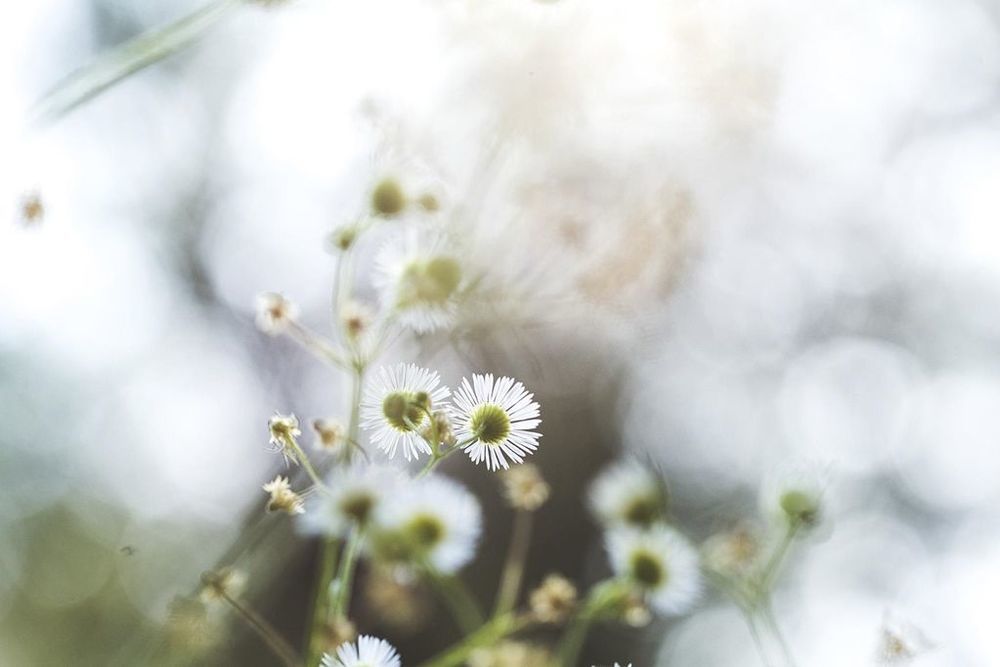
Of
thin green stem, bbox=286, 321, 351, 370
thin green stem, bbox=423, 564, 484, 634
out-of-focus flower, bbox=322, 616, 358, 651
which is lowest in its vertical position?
out-of-focus flower, bbox=322, 616, 358, 651

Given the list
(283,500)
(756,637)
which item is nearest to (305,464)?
(283,500)

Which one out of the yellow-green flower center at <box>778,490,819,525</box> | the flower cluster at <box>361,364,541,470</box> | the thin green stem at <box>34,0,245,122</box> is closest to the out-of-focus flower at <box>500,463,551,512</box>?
the flower cluster at <box>361,364,541,470</box>

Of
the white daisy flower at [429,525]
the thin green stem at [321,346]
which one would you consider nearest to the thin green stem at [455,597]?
the white daisy flower at [429,525]

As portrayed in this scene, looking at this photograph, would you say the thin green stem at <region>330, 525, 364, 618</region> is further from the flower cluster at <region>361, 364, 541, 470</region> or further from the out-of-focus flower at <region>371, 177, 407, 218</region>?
the out-of-focus flower at <region>371, 177, 407, 218</region>

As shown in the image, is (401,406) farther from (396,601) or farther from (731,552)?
(731,552)

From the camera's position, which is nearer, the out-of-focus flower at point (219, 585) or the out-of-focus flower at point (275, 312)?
the out-of-focus flower at point (219, 585)

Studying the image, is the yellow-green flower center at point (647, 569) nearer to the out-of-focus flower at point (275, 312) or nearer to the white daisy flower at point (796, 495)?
the white daisy flower at point (796, 495)
